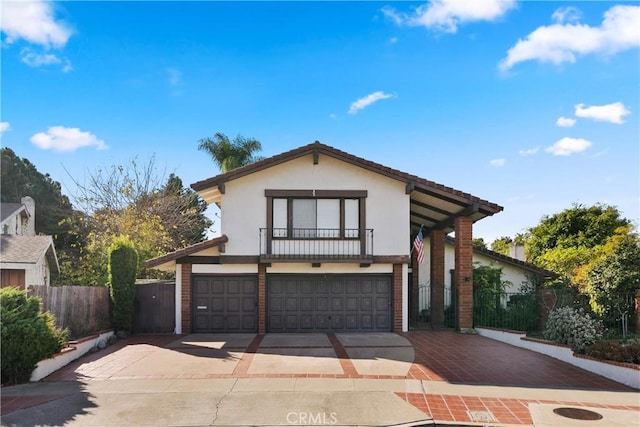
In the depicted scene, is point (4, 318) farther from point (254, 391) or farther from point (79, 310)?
point (254, 391)

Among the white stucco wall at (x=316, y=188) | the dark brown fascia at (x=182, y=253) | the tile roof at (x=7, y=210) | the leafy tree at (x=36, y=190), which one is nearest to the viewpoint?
the dark brown fascia at (x=182, y=253)

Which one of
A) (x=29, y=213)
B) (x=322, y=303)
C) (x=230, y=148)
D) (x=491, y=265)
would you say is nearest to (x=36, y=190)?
(x=29, y=213)

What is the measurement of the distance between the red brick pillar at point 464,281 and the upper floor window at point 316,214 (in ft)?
11.4

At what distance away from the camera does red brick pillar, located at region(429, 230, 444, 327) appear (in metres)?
17.9

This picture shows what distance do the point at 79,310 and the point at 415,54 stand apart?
1195 cm

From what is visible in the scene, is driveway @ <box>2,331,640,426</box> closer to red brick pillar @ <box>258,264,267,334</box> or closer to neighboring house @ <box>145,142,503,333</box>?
red brick pillar @ <box>258,264,267,334</box>

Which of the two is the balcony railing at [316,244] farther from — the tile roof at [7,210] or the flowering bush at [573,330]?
the tile roof at [7,210]

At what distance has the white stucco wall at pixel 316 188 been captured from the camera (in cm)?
1572

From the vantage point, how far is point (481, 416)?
7055 millimetres

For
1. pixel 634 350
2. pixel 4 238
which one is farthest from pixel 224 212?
pixel 4 238

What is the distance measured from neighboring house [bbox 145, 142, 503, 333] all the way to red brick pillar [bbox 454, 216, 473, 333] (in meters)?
0.03

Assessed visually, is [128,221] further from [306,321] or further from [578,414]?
[578,414]

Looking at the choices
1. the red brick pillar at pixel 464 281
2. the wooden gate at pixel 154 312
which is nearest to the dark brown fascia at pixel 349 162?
A: the red brick pillar at pixel 464 281

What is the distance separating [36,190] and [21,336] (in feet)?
107
